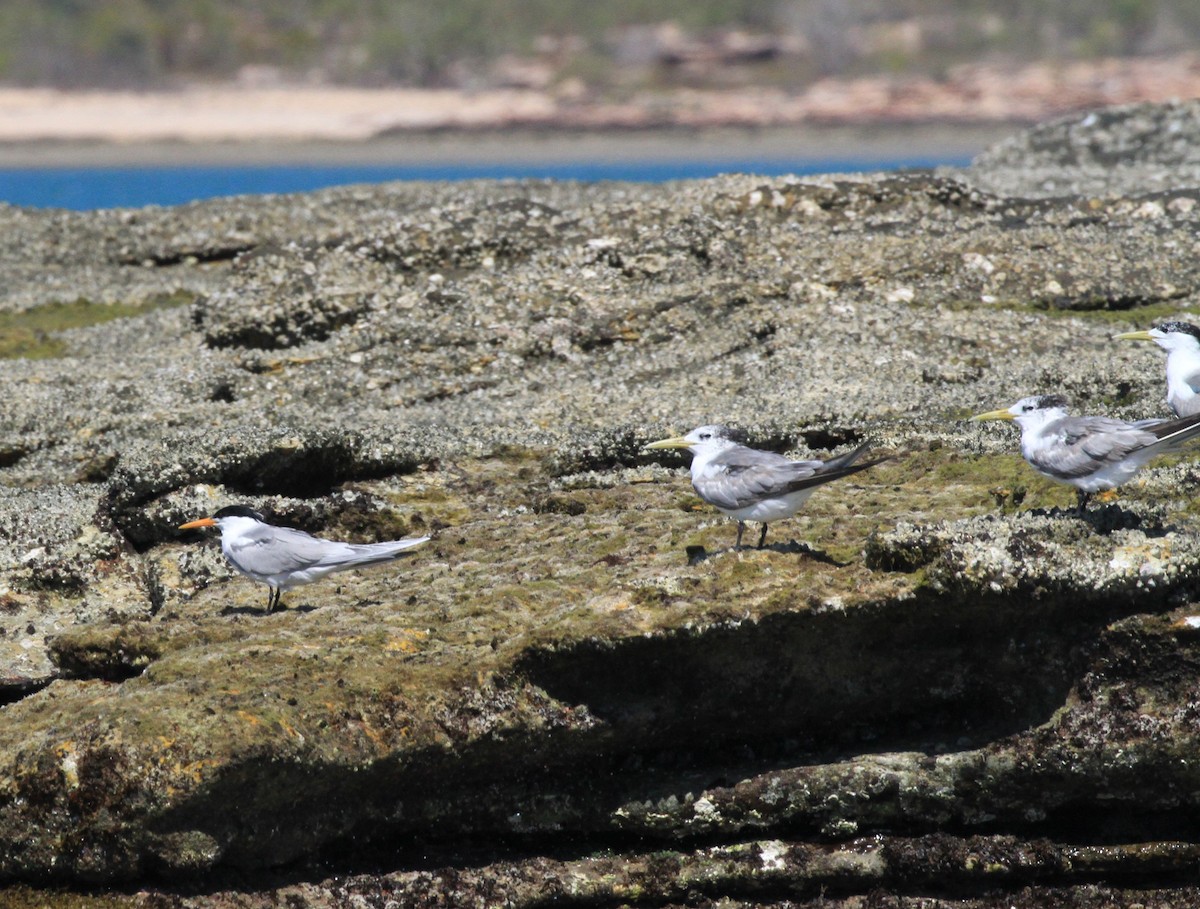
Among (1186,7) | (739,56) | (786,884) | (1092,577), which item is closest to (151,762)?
(786,884)

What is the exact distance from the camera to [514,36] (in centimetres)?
12262

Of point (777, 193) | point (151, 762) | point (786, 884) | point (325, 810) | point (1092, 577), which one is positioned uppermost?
point (777, 193)

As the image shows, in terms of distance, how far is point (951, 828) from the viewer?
9242 mm

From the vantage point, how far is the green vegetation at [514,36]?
377ft

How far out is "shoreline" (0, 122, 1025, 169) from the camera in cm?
8988

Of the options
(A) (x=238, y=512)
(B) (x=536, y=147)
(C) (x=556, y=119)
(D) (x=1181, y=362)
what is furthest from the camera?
(C) (x=556, y=119)

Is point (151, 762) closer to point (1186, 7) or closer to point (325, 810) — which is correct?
point (325, 810)

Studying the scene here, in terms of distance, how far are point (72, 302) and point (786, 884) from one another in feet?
56.3

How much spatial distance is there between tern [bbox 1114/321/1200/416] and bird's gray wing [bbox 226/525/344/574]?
6.92 m

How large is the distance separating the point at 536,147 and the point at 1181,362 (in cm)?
Answer: 8687

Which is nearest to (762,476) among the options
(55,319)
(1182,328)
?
(1182,328)

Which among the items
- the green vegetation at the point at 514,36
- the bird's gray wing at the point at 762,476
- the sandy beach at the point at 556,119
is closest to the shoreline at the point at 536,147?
the sandy beach at the point at 556,119

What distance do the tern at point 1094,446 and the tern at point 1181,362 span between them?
7.43 ft

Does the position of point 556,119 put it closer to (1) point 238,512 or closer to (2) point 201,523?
(2) point 201,523
